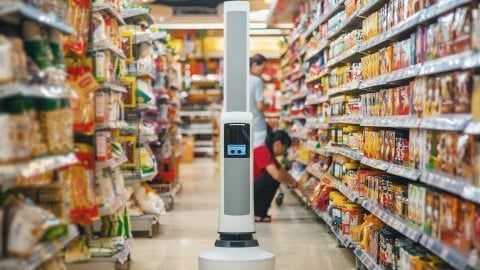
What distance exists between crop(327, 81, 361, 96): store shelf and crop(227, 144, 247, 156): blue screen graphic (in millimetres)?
1055

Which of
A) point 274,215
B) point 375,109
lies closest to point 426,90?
point 375,109

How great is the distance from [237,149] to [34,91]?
98.0 inches

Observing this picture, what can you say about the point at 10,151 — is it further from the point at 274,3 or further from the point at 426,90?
the point at 274,3

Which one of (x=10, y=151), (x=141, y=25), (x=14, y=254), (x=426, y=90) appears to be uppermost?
(x=141, y=25)

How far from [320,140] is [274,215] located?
1335 millimetres

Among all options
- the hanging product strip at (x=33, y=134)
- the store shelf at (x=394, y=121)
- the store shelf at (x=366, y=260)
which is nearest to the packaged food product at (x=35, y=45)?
the hanging product strip at (x=33, y=134)

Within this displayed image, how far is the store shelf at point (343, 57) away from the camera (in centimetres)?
569

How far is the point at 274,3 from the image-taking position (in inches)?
451

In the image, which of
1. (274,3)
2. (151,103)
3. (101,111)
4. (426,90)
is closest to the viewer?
(426,90)

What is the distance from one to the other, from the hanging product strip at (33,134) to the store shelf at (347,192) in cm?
264

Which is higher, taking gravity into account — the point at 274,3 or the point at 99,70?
the point at 274,3

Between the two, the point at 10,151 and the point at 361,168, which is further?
the point at 361,168

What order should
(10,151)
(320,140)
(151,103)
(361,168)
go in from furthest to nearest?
(320,140) → (151,103) → (361,168) → (10,151)

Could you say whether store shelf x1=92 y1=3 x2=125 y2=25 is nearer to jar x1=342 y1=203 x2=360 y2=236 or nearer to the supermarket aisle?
the supermarket aisle
